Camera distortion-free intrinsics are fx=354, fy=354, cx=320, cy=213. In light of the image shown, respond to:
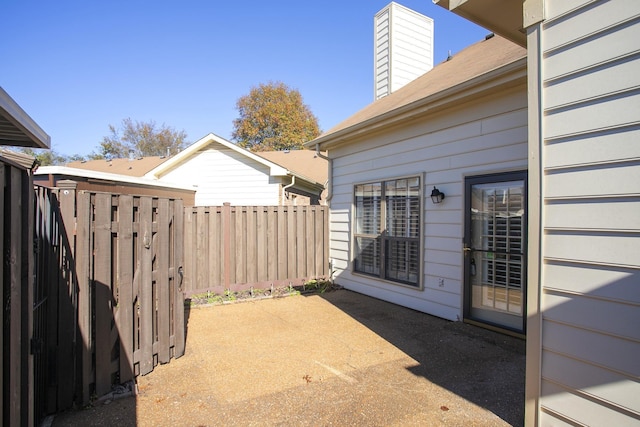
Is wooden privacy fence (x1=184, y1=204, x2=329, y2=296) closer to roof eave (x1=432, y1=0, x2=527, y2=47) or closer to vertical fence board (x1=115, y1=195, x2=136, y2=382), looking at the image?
vertical fence board (x1=115, y1=195, x2=136, y2=382)

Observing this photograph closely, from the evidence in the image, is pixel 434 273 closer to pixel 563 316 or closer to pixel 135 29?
pixel 563 316

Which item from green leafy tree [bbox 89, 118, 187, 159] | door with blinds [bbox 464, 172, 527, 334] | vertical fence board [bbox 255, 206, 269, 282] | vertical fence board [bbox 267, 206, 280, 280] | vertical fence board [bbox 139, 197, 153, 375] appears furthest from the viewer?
green leafy tree [bbox 89, 118, 187, 159]

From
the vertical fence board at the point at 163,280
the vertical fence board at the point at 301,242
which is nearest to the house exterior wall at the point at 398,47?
the vertical fence board at the point at 301,242

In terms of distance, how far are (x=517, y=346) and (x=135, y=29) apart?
46.0 ft

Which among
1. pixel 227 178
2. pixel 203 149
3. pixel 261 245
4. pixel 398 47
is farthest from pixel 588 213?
pixel 203 149

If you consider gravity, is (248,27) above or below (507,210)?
above

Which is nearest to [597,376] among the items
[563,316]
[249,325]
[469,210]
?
[563,316]

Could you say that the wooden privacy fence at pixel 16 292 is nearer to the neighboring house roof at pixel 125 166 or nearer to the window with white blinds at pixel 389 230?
the window with white blinds at pixel 389 230

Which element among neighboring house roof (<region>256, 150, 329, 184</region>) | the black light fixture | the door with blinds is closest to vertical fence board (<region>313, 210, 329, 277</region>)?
the black light fixture

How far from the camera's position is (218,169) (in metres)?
11.7

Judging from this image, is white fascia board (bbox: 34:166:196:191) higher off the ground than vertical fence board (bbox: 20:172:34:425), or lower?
higher

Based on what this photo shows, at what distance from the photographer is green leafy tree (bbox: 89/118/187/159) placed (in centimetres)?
3431

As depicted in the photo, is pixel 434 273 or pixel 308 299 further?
pixel 308 299

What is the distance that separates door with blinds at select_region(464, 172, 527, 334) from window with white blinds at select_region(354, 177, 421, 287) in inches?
38.7
